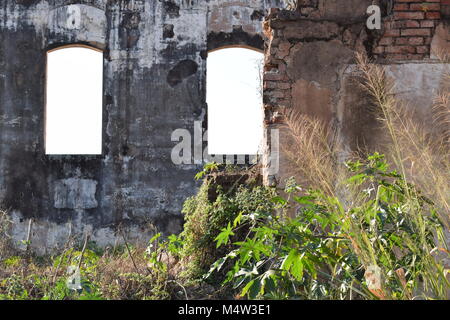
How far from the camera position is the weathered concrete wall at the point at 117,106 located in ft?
32.5

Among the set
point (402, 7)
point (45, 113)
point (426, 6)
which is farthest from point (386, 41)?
point (45, 113)

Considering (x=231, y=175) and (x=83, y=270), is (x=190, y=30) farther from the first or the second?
(x=83, y=270)

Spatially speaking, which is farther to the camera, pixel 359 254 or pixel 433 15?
pixel 433 15

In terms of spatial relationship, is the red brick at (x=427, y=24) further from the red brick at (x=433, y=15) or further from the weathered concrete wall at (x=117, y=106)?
the weathered concrete wall at (x=117, y=106)

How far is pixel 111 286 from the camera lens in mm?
4703

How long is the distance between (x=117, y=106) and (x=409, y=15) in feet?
19.4

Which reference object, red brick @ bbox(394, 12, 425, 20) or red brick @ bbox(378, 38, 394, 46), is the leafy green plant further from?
A: red brick @ bbox(394, 12, 425, 20)

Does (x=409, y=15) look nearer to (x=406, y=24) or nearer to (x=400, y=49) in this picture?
(x=406, y=24)

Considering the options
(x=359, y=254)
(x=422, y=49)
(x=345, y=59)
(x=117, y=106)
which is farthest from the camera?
(x=117, y=106)

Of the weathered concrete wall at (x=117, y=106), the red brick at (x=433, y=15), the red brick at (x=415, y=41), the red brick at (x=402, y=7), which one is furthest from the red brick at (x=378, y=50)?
the weathered concrete wall at (x=117, y=106)

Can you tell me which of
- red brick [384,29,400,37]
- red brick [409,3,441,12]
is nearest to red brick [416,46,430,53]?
red brick [384,29,400,37]

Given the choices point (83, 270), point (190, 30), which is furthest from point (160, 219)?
point (83, 270)

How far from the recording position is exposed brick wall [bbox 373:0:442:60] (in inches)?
203

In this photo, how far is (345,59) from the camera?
527 centimetres
